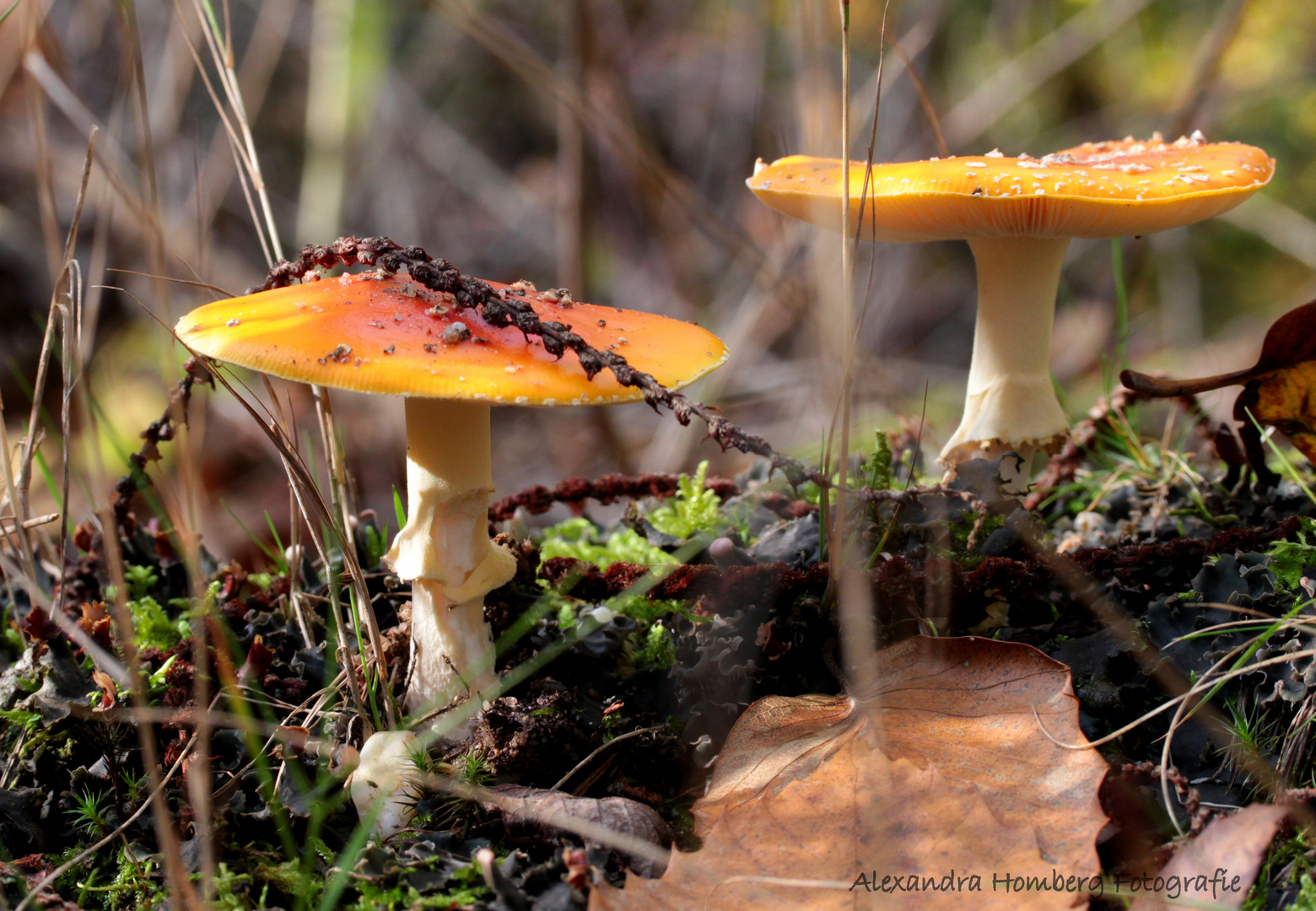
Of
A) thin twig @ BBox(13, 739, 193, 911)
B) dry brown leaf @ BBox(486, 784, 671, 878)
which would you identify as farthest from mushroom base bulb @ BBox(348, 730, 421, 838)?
thin twig @ BBox(13, 739, 193, 911)

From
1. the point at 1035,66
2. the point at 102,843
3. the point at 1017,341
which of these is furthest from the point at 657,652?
the point at 1035,66

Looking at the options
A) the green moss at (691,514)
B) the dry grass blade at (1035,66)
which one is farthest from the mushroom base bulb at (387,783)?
the dry grass blade at (1035,66)

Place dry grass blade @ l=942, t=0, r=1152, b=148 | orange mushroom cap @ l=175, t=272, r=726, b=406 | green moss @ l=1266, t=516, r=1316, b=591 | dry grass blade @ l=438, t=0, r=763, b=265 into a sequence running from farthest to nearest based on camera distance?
dry grass blade @ l=942, t=0, r=1152, b=148 < dry grass blade @ l=438, t=0, r=763, b=265 < green moss @ l=1266, t=516, r=1316, b=591 < orange mushroom cap @ l=175, t=272, r=726, b=406

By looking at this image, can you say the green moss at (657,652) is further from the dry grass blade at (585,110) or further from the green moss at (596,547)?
the dry grass blade at (585,110)

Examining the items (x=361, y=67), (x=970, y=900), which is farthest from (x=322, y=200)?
(x=970, y=900)

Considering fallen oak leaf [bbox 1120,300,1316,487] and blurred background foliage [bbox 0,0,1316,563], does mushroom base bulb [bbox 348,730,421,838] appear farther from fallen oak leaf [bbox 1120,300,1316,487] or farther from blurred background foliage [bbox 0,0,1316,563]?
blurred background foliage [bbox 0,0,1316,563]

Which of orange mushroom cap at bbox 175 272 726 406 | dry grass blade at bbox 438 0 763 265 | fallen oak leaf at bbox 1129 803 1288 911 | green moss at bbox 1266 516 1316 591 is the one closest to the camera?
fallen oak leaf at bbox 1129 803 1288 911

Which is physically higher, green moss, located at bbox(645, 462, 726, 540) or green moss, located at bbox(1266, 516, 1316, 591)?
green moss, located at bbox(1266, 516, 1316, 591)
